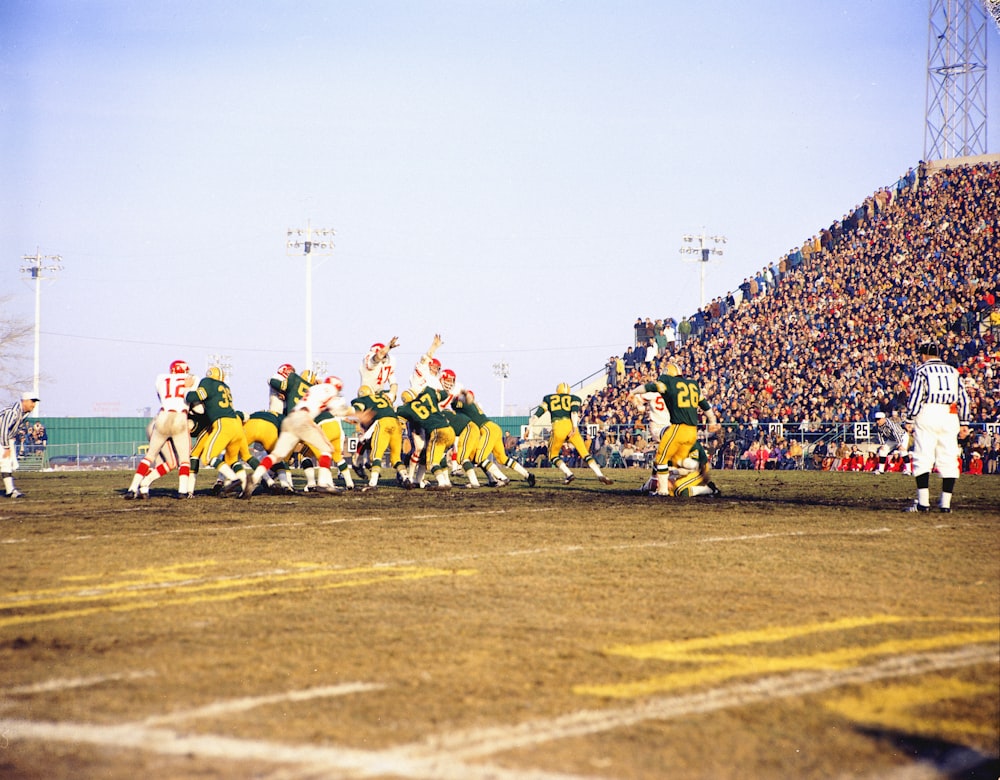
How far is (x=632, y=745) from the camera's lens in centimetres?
409

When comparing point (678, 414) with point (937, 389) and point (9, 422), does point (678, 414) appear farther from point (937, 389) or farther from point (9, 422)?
point (9, 422)

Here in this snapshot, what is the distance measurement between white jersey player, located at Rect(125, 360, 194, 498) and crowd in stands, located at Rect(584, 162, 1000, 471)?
2069 centimetres

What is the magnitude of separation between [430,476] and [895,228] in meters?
25.2

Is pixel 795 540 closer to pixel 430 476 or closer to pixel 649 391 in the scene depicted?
pixel 649 391

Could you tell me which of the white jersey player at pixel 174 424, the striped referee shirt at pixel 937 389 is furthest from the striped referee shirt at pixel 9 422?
the striped referee shirt at pixel 937 389

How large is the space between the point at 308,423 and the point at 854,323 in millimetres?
→ 26307

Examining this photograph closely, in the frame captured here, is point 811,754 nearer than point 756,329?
Yes

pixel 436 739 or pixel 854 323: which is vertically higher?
pixel 854 323

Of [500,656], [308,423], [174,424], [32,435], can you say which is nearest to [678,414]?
[308,423]

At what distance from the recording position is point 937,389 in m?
14.5

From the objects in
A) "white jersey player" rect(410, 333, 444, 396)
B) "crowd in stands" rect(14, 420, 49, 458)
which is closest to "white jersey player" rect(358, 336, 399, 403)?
"white jersey player" rect(410, 333, 444, 396)

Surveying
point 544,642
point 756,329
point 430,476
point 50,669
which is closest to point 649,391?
point 430,476

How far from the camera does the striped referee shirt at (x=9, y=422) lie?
19375 mm

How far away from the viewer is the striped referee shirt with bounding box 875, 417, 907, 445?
31.4 m
